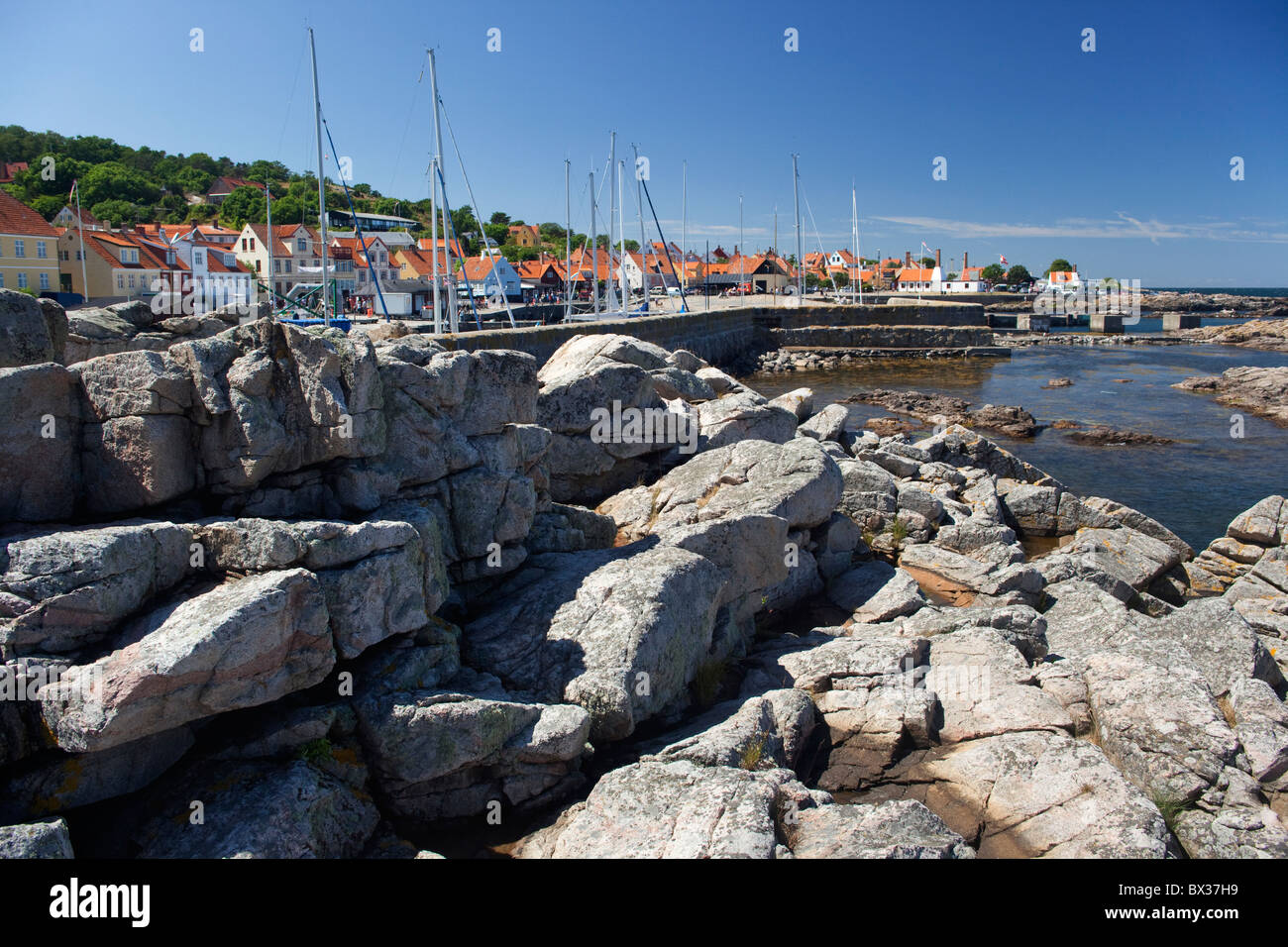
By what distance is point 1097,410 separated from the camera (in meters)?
47.3

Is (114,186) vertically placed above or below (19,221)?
above

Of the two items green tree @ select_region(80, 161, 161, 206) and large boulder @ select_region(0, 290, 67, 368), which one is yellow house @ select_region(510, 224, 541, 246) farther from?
large boulder @ select_region(0, 290, 67, 368)

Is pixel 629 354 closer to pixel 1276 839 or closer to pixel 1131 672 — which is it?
pixel 1131 672

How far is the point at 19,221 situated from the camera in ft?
163

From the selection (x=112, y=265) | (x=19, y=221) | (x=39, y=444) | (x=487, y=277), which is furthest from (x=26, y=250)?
(x=39, y=444)

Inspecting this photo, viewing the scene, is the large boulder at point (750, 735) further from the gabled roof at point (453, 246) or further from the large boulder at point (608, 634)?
the gabled roof at point (453, 246)

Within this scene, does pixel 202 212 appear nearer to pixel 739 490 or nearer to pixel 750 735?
pixel 739 490

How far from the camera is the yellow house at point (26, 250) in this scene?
4843cm

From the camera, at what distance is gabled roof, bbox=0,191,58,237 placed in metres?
48.5

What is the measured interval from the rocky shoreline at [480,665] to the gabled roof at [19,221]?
48.5 metres

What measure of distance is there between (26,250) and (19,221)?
1754 millimetres

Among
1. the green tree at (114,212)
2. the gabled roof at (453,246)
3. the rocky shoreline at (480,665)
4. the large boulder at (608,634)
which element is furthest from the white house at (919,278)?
the large boulder at (608,634)

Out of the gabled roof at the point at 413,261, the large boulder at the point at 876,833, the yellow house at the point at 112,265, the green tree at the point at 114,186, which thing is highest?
the green tree at the point at 114,186

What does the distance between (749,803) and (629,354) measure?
13634 mm
